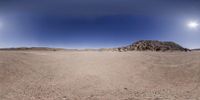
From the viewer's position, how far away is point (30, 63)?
1501cm

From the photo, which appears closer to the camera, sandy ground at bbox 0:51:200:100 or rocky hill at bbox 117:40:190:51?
sandy ground at bbox 0:51:200:100

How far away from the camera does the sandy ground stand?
410 inches

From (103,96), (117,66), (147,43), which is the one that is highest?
(147,43)

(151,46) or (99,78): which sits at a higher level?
(151,46)

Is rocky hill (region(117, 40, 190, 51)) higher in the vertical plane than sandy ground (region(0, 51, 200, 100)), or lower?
higher

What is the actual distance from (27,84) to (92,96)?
326 cm

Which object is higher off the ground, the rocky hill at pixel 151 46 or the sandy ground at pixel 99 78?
the rocky hill at pixel 151 46

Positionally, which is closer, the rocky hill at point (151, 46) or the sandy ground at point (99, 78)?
the sandy ground at point (99, 78)

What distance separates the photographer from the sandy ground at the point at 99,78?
10.4 meters

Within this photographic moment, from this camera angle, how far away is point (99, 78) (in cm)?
1302

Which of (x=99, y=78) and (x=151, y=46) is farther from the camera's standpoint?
(x=151, y=46)

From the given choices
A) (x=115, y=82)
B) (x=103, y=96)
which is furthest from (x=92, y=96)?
(x=115, y=82)

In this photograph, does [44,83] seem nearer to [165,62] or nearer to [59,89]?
[59,89]

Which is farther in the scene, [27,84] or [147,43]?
[147,43]
